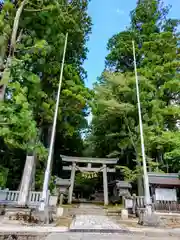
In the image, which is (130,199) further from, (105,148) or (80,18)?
(80,18)

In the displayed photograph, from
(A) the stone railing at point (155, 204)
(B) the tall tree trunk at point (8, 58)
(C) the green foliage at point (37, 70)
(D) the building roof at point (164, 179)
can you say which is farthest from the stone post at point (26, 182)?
Answer: (D) the building roof at point (164, 179)

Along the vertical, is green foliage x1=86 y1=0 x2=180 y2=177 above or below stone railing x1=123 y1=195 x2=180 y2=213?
Answer: above

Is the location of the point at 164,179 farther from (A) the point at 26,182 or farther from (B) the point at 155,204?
(A) the point at 26,182

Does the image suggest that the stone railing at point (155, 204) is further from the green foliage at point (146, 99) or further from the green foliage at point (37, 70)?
the green foliage at point (37, 70)

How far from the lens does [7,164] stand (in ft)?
43.6

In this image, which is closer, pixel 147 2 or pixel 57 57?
pixel 57 57

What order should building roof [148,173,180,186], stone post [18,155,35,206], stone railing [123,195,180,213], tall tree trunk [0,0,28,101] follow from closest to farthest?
1. tall tree trunk [0,0,28,101]
2. stone railing [123,195,180,213]
3. stone post [18,155,35,206]
4. building roof [148,173,180,186]

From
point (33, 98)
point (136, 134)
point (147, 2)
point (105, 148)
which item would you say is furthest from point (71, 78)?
point (147, 2)

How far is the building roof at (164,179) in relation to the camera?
10.5m

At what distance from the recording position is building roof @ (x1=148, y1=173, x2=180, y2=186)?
34.5 ft

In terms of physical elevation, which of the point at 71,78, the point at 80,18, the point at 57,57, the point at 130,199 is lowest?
the point at 130,199

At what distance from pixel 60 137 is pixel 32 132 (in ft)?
36.5

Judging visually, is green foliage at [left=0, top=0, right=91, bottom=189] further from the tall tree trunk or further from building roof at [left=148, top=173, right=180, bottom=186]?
building roof at [left=148, top=173, right=180, bottom=186]

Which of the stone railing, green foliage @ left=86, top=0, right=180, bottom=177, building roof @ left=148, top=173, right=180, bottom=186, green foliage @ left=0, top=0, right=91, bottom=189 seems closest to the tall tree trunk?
green foliage @ left=0, top=0, right=91, bottom=189
